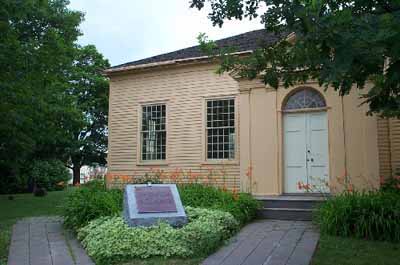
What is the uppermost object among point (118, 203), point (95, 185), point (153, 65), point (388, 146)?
point (153, 65)

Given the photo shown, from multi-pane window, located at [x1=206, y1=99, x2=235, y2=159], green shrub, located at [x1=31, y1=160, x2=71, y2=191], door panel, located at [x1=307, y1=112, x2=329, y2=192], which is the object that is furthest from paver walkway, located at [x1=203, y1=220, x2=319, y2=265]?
green shrub, located at [x1=31, y1=160, x2=71, y2=191]

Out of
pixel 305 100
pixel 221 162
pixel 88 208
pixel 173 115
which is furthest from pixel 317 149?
pixel 88 208

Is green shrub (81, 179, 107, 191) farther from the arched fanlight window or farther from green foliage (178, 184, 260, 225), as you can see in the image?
the arched fanlight window

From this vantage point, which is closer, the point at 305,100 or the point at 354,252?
the point at 354,252

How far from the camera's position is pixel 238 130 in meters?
14.7

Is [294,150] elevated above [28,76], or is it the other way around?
[28,76]

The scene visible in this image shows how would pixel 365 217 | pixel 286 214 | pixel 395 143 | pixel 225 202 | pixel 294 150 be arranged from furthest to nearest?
pixel 294 150
pixel 395 143
pixel 286 214
pixel 225 202
pixel 365 217

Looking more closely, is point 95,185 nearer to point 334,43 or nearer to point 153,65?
point 153,65

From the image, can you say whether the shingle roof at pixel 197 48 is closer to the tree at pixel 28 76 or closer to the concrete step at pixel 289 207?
the tree at pixel 28 76

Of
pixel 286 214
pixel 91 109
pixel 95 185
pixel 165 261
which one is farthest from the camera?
pixel 91 109

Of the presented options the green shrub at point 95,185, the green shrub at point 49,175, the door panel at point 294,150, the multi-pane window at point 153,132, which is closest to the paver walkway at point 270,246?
the door panel at point 294,150

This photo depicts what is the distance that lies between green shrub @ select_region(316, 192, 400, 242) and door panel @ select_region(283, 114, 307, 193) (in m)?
3.57

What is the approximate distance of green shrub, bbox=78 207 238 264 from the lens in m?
7.08

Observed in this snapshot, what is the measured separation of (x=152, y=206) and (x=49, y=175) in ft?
61.4
